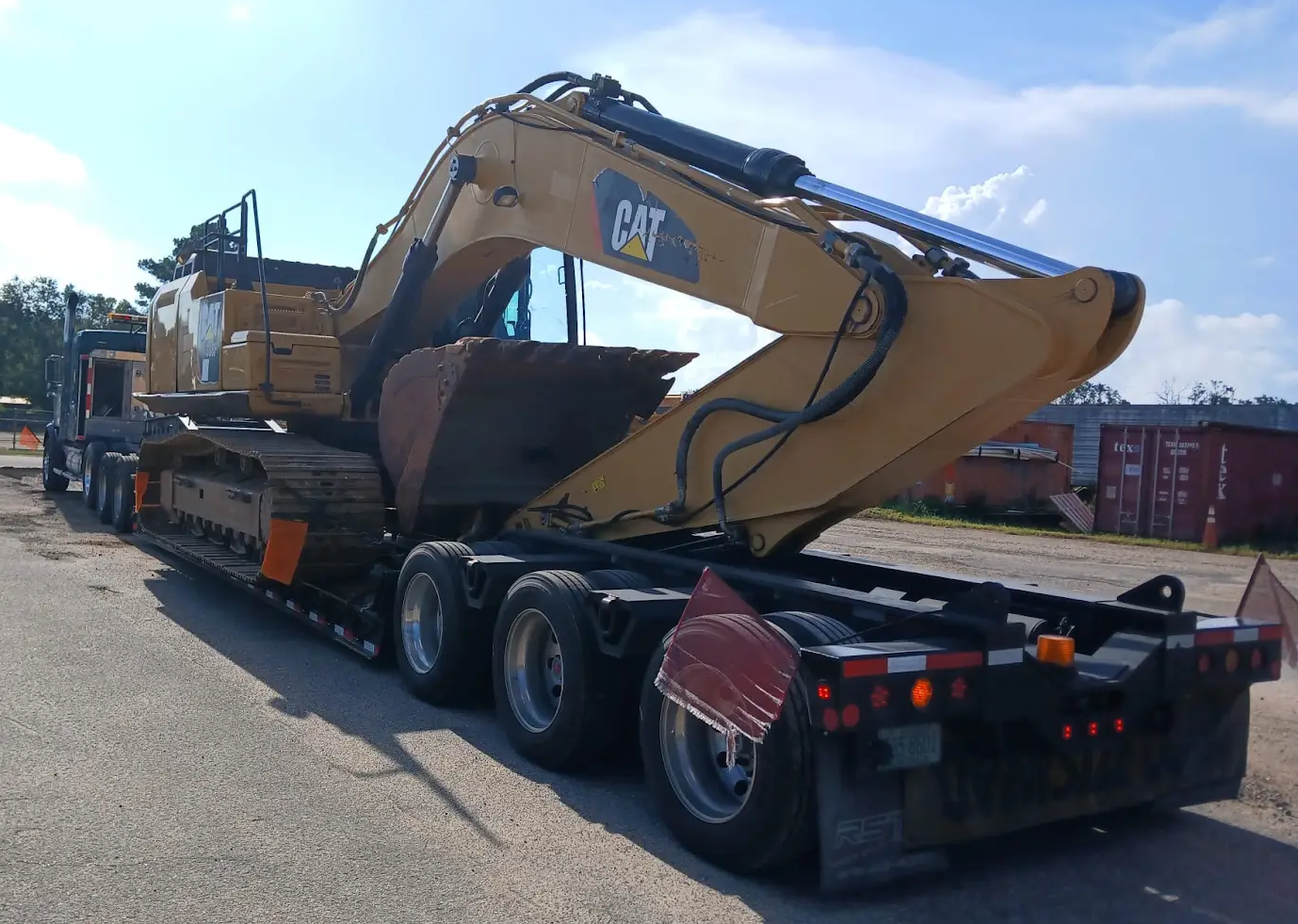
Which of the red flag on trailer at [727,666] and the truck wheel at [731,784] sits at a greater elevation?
the red flag on trailer at [727,666]

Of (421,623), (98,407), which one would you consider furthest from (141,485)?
(98,407)

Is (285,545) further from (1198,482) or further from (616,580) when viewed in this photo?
(1198,482)

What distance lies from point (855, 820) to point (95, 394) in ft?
56.6

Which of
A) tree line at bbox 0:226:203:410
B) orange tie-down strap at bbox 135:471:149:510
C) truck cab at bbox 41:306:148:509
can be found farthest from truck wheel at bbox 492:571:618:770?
tree line at bbox 0:226:203:410

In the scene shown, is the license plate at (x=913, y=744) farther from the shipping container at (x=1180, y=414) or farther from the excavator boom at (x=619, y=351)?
the shipping container at (x=1180, y=414)

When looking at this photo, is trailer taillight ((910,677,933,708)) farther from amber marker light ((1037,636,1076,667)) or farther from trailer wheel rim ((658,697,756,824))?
trailer wheel rim ((658,697,756,824))

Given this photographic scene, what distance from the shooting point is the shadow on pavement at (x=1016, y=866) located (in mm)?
4277

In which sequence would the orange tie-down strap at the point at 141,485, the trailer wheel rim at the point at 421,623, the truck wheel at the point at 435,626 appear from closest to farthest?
the truck wheel at the point at 435,626 < the trailer wheel rim at the point at 421,623 < the orange tie-down strap at the point at 141,485

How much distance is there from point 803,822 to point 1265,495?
760 inches

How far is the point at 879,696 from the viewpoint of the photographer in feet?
13.6

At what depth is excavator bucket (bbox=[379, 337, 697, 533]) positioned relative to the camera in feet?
26.3

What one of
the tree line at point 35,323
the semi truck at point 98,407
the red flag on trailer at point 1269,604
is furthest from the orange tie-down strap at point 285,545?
the tree line at point 35,323

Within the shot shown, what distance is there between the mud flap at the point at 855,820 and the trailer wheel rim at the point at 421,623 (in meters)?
3.49

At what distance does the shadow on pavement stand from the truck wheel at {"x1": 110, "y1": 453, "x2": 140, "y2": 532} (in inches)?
365
